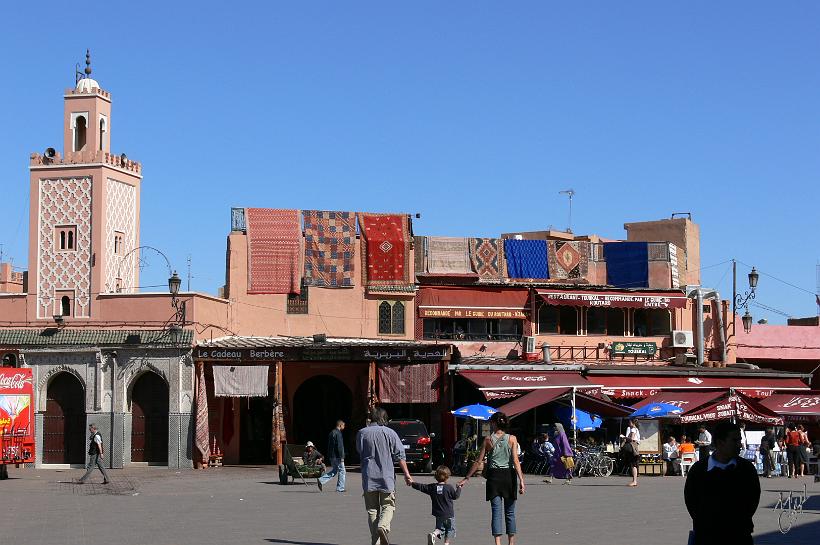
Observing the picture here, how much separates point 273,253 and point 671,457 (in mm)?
14468

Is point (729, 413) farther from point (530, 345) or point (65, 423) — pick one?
point (65, 423)

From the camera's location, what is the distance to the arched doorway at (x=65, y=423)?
38281mm

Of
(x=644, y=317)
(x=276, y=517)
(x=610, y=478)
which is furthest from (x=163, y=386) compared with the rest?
(x=276, y=517)

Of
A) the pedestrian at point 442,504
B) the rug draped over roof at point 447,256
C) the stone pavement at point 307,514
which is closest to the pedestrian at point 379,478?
the pedestrian at point 442,504

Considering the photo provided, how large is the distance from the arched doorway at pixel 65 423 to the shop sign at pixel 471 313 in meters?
11.2

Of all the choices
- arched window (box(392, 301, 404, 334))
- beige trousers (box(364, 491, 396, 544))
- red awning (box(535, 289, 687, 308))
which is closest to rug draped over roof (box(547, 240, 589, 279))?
red awning (box(535, 289, 687, 308))

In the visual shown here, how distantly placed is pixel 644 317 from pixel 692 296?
1.93 meters

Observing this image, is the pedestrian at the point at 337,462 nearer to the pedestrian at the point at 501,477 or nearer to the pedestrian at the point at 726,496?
the pedestrian at the point at 501,477

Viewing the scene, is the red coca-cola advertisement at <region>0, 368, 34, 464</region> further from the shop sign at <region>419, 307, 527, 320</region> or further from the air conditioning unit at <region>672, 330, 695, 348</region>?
the air conditioning unit at <region>672, 330, 695, 348</region>

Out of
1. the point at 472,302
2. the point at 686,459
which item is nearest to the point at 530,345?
the point at 472,302

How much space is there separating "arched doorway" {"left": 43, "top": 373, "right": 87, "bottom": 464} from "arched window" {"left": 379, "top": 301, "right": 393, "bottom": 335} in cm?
961

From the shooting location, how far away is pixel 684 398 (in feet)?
124

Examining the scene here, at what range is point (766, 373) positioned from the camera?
41.4 metres

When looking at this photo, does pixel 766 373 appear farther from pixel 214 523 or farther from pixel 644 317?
pixel 214 523
